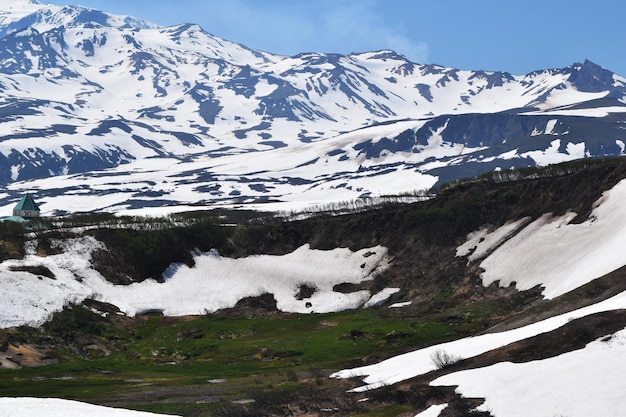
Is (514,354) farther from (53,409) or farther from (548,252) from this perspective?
(548,252)

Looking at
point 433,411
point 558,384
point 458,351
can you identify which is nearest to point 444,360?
point 458,351

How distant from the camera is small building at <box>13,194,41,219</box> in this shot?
17600cm

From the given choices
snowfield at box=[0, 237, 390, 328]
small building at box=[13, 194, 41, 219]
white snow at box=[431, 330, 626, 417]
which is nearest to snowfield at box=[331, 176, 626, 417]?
white snow at box=[431, 330, 626, 417]

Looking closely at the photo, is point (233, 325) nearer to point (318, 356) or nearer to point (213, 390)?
point (318, 356)

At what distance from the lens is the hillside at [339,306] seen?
52.8 m

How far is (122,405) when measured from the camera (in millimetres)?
57000

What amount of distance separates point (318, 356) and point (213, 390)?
70.1 feet

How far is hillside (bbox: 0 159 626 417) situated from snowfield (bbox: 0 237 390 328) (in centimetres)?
37

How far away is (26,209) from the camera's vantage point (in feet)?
582

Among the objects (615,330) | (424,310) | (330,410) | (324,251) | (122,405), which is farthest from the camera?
(324,251)

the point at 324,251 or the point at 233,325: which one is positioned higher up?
the point at 324,251

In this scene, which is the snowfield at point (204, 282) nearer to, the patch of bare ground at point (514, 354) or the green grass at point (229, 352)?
the green grass at point (229, 352)

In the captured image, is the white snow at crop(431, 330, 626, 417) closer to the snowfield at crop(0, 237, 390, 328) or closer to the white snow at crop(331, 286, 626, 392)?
the white snow at crop(331, 286, 626, 392)

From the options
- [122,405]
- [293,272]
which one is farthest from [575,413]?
[293,272]
